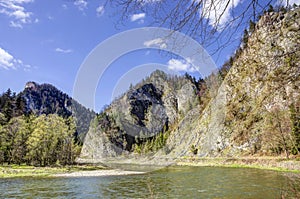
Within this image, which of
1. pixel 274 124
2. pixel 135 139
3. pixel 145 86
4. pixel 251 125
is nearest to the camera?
pixel 274 124

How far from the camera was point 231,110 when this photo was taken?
59.9 metres

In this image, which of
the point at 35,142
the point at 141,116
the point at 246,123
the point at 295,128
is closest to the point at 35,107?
the point at 141,116

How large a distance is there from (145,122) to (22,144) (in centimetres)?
10153

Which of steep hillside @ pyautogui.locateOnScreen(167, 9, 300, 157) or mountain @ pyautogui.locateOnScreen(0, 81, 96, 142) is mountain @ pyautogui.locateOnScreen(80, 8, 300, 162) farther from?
mountain @ pyautogui.locateOnScreen(0, 81, 96, 142)

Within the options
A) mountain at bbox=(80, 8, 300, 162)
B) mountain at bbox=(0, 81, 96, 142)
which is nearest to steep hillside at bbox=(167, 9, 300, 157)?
mountain at bbox=(80, 8, 300, 162)

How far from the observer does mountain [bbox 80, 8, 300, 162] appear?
3.47m

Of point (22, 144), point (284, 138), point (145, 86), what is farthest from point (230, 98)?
point (145, 86)

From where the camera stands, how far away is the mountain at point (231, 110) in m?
3.47

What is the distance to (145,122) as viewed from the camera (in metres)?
143

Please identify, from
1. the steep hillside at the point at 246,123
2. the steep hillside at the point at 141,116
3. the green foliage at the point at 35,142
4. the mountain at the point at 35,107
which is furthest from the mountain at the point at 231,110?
the green foliage at the point at 35,142

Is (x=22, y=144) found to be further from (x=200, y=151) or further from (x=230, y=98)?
(x=230, y=98)

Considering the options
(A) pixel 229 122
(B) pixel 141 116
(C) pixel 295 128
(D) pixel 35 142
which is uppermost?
(B) pixel 141 116

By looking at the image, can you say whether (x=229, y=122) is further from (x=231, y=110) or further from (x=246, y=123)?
(x=246, y=123)

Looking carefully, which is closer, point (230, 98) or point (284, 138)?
point (284, 138)
